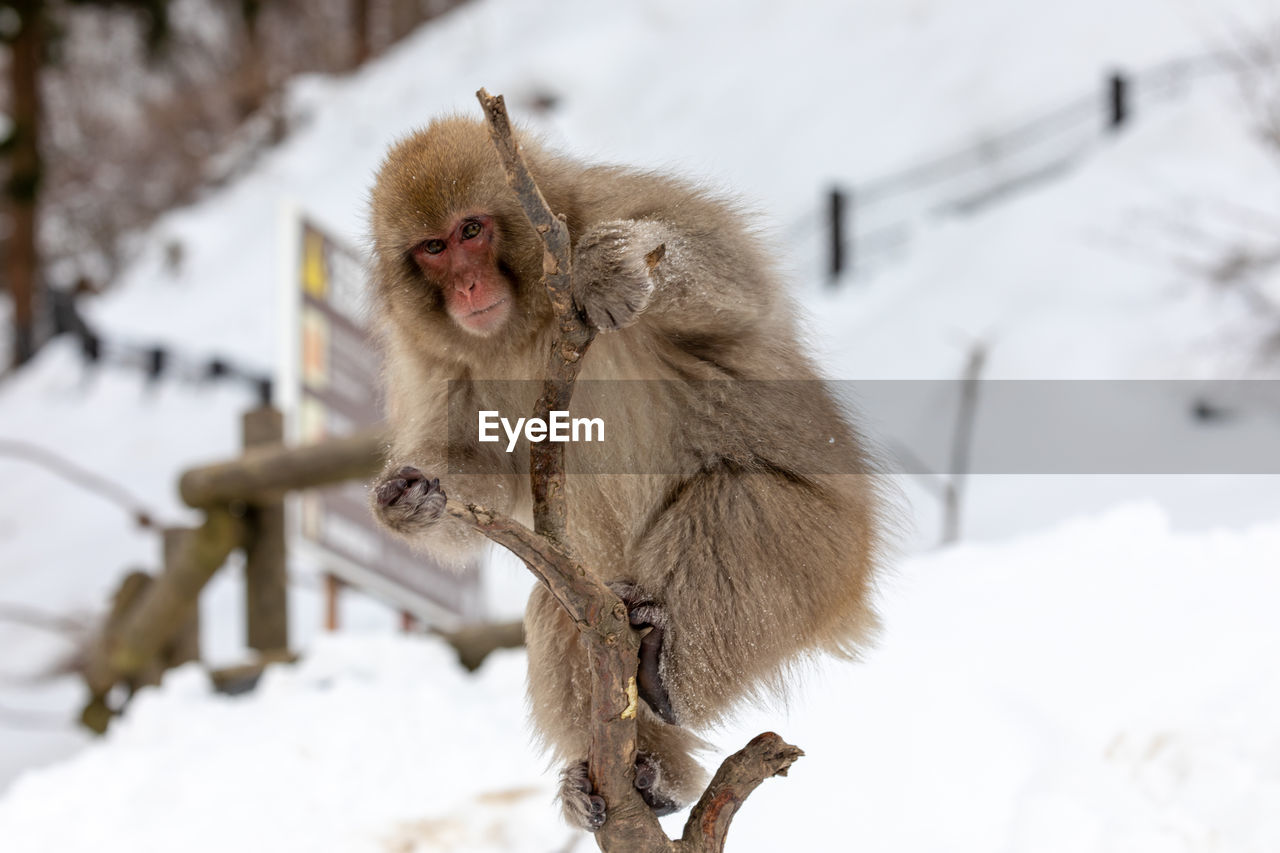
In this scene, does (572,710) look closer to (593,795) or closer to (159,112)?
(593,795)

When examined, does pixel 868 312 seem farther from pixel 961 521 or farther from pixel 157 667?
pixel 157 667

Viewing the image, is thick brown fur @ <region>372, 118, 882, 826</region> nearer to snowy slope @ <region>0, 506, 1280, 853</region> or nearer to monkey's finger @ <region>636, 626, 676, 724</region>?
monkey's finger @ <region>636, 626, 676, 724</region>

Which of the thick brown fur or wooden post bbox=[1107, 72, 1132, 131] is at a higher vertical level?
wooden post bbox=[1107, 72, 1132, 131]

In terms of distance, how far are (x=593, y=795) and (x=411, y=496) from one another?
44 cm

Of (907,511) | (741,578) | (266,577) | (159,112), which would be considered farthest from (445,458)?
(159,112)

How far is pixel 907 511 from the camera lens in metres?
1.94

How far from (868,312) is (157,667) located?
6.35m

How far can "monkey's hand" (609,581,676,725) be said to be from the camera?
5.22ft

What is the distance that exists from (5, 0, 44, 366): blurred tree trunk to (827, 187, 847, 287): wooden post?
8.20 metres

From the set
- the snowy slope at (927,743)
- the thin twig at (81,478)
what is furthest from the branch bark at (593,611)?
the thin twig at (81,478)

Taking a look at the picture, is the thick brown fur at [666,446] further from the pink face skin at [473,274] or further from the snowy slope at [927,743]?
the snowy slope at [927,743]

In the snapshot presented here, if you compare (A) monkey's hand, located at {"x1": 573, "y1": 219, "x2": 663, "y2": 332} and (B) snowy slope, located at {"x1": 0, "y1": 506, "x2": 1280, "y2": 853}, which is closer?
(A) monkey's hand, located at {"x1": 573, "y1": 219, "x2": 663, "y2": 332}

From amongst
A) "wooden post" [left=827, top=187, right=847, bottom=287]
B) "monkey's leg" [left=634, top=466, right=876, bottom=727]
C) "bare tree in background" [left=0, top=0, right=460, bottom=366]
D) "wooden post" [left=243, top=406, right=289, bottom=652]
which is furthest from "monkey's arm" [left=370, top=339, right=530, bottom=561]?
"bare tree in background" [left=0, top=0, right=460, bottom=366]

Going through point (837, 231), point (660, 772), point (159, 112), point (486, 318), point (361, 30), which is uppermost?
point (361, 30)
